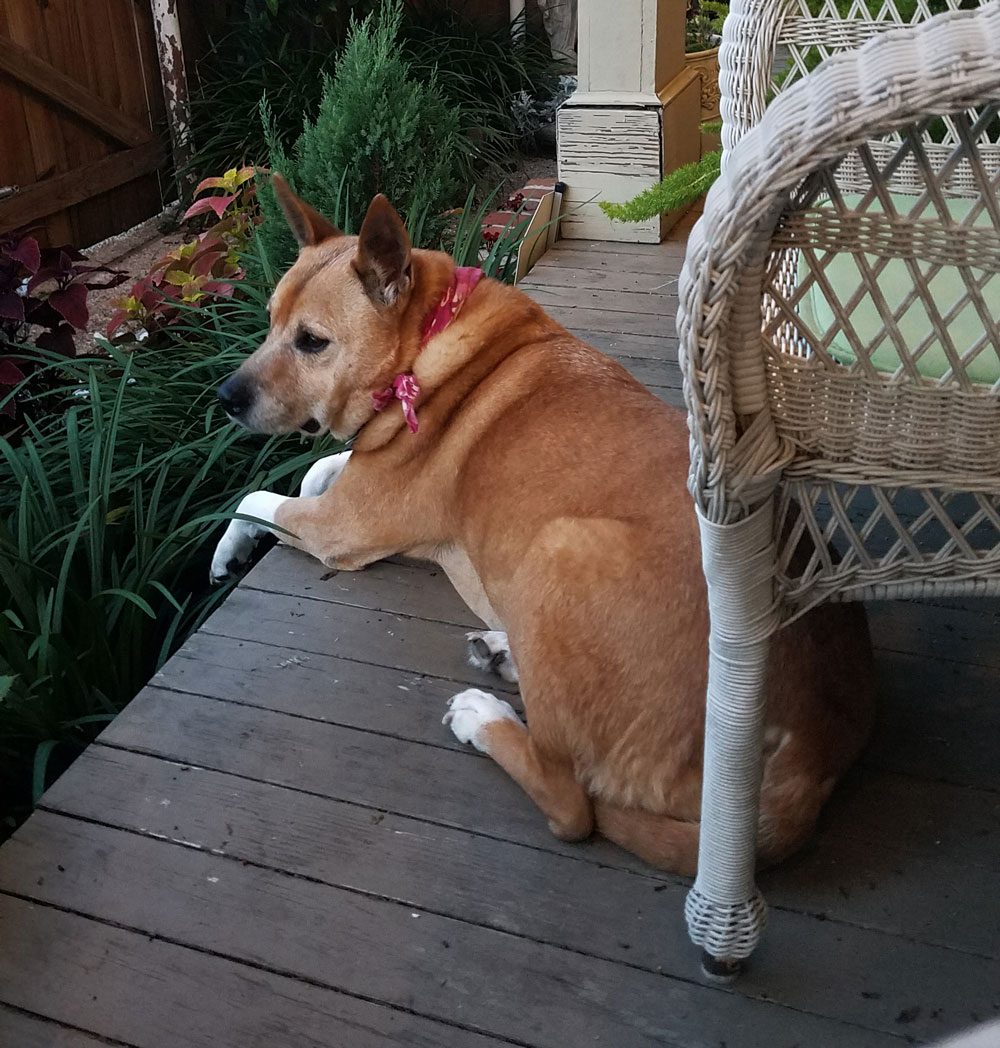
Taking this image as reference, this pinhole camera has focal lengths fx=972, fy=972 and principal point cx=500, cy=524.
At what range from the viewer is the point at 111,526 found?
8.98 feet

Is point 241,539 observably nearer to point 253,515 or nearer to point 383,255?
point 253,515

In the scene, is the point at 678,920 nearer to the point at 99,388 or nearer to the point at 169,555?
the point at 169,555

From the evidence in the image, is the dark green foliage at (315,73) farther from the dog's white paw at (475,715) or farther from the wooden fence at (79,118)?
the dog's white paw at (475,715)

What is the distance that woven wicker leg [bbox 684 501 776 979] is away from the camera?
1208 millimetres

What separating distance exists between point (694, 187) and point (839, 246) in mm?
1506

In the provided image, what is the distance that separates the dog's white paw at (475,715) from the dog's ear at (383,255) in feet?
3.08

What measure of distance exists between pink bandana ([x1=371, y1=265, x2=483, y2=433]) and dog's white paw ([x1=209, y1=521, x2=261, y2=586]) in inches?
23.2

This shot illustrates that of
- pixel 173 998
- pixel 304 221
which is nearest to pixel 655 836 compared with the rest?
pixel 173 998

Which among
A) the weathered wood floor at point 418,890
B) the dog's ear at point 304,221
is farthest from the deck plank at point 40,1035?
the dog's ear at point 304,221

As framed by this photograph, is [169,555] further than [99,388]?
No

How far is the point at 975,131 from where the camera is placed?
0.89m

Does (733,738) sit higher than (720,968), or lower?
higher

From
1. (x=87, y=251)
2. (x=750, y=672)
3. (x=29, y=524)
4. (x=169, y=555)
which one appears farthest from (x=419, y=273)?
(x=87, y=251)

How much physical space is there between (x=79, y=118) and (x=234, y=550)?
4.86 meters
